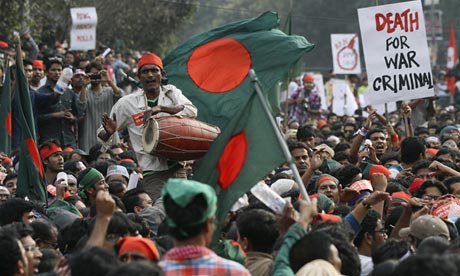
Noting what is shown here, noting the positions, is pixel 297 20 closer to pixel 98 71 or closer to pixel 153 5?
pixel 153 5

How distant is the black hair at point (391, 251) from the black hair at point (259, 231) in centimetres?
62

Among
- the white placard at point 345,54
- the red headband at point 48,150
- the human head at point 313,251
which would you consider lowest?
the white placard at point 345,54

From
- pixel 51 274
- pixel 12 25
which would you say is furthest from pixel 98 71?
pixel 51 274

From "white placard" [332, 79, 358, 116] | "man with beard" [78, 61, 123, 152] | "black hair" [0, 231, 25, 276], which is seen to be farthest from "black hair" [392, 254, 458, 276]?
"white placard" [332, 79, 358, 116]

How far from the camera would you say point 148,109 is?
35.2 feet

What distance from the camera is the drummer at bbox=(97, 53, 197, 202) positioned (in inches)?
428

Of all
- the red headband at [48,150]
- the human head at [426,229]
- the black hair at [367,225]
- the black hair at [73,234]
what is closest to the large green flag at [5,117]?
the red headband at [48,150]

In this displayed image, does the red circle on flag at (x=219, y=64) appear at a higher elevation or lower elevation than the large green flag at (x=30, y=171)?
higher

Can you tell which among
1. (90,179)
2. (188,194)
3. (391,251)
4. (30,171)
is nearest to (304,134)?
(30,171)

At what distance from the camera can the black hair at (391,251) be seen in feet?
24.2

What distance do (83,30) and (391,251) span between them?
16858 mm

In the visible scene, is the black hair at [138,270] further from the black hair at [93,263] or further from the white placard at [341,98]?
the white placard at [341,98]

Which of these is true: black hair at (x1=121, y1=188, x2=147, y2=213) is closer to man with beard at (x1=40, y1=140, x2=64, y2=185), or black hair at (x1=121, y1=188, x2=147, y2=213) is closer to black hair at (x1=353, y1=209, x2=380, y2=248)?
black hair at (x1=353, y1=209, x2=380, y2=248)

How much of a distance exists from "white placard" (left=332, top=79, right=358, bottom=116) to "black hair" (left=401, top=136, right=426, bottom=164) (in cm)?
1300
